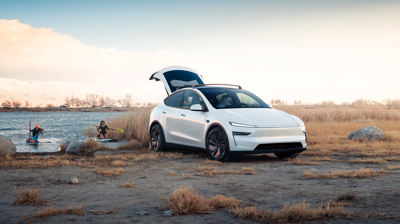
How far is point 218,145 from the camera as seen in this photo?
339 inches

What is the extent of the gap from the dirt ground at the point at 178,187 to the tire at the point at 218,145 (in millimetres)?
308

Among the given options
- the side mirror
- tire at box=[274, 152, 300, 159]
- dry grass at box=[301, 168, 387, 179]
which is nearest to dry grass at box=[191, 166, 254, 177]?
dry grass at box=[301, 168, 387, 179]

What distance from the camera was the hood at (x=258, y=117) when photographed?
8.28 metres

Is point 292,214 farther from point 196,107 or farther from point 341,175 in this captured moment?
point 196,107

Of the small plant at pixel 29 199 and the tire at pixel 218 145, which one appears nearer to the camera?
the small plant at pixel 29 199

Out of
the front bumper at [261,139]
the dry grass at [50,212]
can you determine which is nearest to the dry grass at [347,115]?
the front bumper at [261,139]

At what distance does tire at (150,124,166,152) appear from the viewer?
34.8ft

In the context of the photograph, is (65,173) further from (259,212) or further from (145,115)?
(145,115)

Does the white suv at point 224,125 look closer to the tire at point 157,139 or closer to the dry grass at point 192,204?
the tire at point 157,139

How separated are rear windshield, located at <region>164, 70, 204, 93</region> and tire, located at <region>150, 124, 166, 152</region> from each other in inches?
63.9

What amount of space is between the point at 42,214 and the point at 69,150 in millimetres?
8287

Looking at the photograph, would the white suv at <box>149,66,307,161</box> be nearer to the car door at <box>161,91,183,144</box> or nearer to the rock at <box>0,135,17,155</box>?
the car door at <box>161,91,183,144</box>

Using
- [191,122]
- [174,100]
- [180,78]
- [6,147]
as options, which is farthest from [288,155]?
[6,147]

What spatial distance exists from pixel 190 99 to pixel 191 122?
775 millimetres
